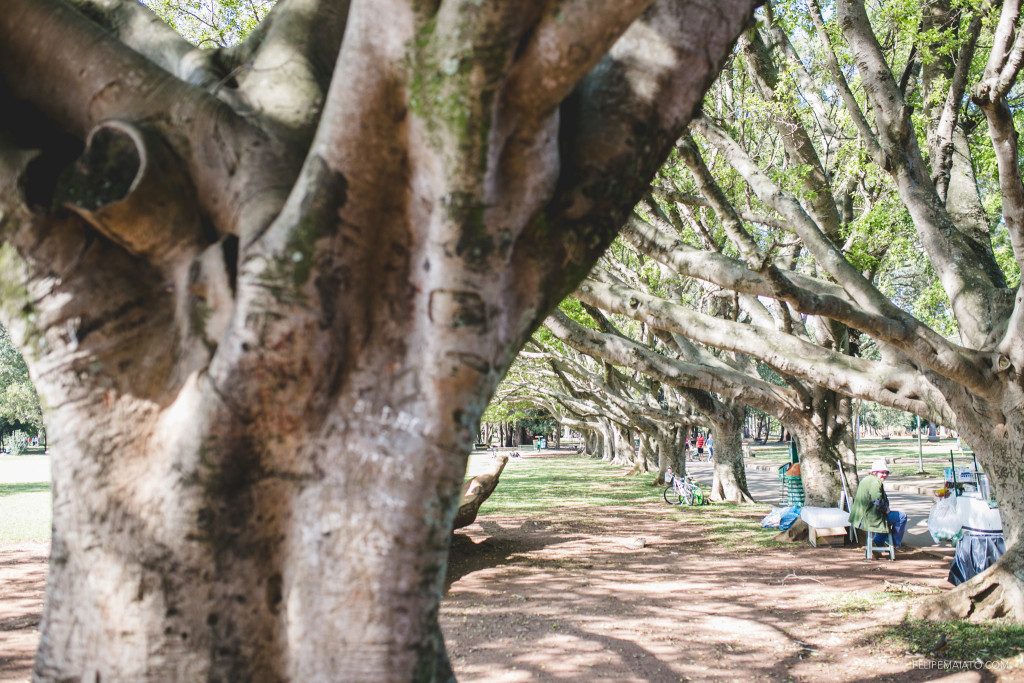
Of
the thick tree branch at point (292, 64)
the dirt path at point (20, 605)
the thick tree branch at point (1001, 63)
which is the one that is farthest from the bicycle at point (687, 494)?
the thick tree branch at point (292, 64)

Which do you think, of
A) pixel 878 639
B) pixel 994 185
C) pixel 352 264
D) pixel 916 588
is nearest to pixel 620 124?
pixel 352 264

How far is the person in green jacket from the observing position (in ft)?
30.7

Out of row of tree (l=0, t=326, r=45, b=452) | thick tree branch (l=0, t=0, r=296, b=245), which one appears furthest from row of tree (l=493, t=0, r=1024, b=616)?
row of tree (l=0, t=326, r=45, b=452)

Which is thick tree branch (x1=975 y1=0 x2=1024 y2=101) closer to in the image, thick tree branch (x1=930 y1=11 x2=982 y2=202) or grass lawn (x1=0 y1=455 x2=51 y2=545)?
thick tree branch (x1=930 y1=11 x2=982 y2=202)

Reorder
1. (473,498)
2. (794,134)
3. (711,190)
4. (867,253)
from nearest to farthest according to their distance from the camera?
1. (711,190)
2. (794,134)
3. (867,253)
4. (473,498)

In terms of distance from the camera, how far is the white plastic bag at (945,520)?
8.55 meters

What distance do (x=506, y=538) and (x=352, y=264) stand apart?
34.6ft

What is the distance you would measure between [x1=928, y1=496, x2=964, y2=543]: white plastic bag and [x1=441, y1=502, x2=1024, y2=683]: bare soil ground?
49cm

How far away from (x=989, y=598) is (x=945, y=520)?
2.71 m

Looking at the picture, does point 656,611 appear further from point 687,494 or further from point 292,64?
point 687,494

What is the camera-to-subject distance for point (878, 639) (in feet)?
19.7

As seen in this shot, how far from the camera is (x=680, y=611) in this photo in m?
7.27

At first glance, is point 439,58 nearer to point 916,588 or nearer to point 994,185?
point 916,588

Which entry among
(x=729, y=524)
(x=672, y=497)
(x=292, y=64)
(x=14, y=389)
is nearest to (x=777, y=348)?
(x=729, y=524)
